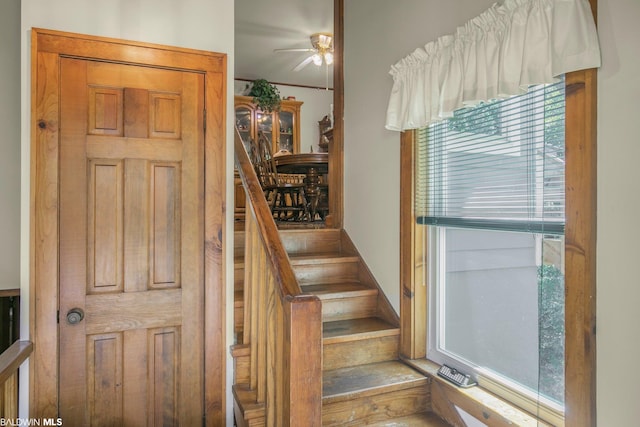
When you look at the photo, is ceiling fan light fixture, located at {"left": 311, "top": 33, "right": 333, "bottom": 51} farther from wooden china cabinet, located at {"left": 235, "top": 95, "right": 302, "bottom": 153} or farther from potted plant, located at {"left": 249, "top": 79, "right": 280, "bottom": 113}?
wooden china cabinet, located at {"left": 235, "top": 95, "right": 302, "bottom": 153}

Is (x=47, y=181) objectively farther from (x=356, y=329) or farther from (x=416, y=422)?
(x=416, y=422)

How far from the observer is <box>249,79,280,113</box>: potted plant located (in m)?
6.13

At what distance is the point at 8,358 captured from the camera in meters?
1.59

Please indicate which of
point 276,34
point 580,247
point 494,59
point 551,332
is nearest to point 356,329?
point 551,332

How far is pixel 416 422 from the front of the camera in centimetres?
210

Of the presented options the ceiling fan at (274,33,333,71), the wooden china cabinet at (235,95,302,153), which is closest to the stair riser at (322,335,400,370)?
the ceiling fan at (274,33,333,71)

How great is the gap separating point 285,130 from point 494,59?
5.20m

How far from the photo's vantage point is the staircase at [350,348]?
2.03 meters

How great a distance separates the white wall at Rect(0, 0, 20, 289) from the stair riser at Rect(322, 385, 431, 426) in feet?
6.76

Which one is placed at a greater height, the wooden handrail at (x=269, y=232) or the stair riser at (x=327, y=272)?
the wooden handrail at (x=269, y=232)

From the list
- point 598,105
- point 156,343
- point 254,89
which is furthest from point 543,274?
point 254,89

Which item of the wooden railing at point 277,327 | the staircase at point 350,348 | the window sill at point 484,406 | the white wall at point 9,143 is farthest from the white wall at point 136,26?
the window sill at point 484,406

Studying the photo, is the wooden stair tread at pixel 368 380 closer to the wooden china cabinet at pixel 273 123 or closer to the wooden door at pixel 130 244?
the wooden door at pixel 130 244

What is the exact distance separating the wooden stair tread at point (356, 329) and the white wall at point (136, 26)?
59cm
